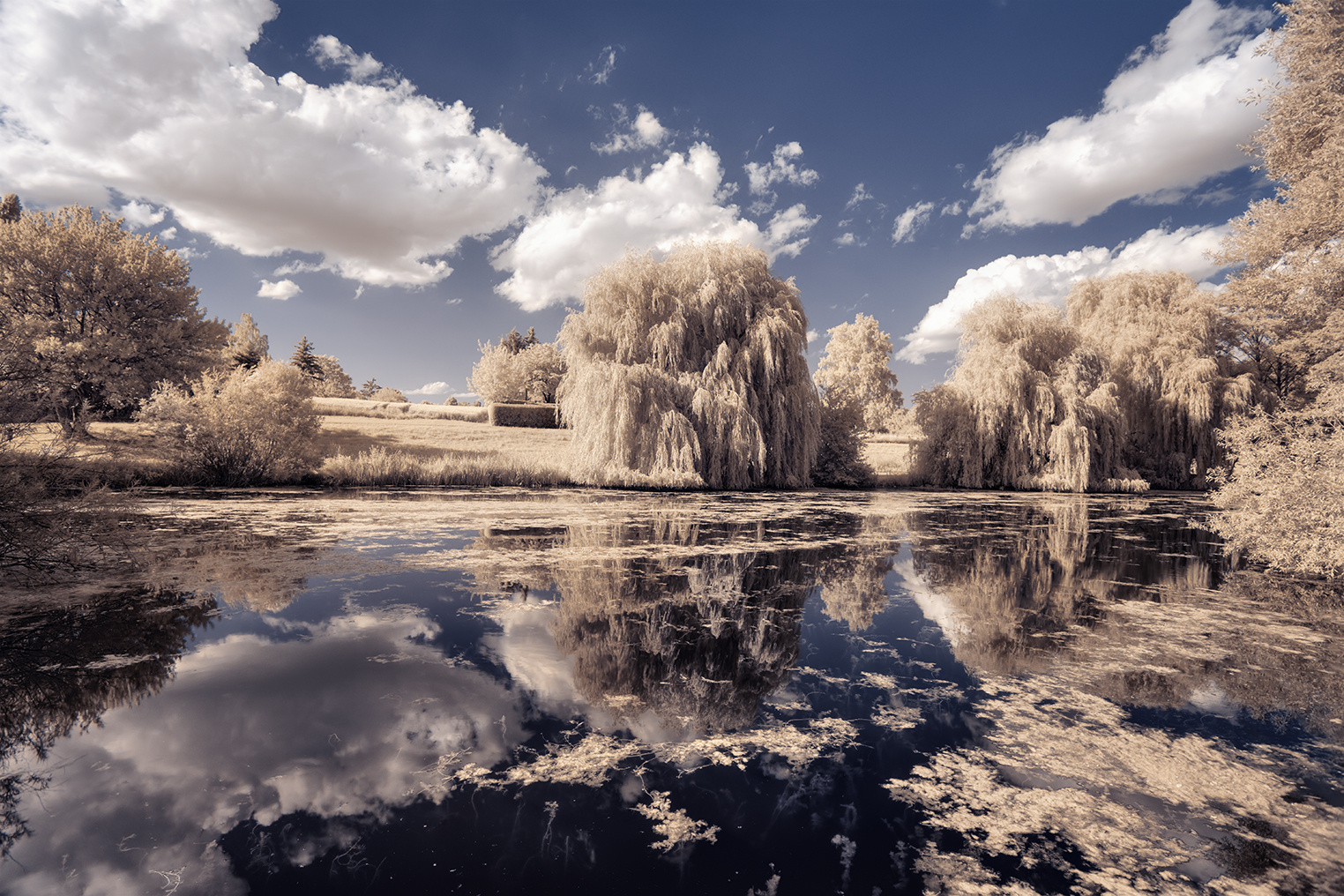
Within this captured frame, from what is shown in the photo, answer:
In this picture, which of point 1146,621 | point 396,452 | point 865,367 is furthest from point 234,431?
point 865,367

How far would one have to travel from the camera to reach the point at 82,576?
5805 millimetres

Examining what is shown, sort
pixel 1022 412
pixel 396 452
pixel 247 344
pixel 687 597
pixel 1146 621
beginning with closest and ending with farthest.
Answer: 1. pixel 1146 621
2. pixel 687 597
3. pixel 1022 412
4. pixel 396 452
5. pixel 247 344

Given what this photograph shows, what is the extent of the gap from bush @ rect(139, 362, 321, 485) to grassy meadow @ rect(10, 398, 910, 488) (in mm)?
526

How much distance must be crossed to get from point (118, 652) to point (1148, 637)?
25.3 ft

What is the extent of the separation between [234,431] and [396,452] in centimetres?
760

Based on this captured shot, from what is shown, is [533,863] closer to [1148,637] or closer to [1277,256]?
[1148,637]

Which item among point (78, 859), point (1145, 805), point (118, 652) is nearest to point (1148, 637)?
point (1145, 805)

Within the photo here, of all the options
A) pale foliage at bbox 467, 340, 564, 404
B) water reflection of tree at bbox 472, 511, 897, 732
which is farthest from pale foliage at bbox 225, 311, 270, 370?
water reflection of tree at bbox 472, 511, 897, 732

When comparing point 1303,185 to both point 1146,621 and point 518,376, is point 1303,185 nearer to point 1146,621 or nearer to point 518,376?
point 1146,621

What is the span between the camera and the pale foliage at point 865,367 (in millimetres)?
46000

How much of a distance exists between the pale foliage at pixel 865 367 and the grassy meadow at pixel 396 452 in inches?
478

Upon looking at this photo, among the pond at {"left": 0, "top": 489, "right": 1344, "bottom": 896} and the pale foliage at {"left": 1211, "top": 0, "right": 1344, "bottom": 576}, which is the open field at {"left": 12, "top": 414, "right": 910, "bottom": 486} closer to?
the pond at {"left": 0, "top": 489, "right": 1344, "bottom": 896}

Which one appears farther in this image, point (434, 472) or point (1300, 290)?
point (434, 472)

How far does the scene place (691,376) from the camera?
1753 cm
